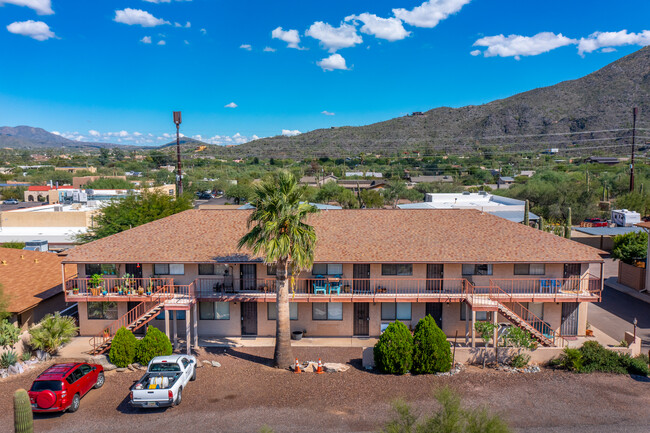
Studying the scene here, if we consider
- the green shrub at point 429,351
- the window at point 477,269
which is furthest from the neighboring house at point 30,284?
the window at point 477,269

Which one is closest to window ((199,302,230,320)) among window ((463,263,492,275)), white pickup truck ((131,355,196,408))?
white pickup truck ((131,355,196,408))

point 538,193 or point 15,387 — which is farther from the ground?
point 538,193

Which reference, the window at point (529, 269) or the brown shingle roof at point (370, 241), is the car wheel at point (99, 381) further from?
the window at point (529, 269)

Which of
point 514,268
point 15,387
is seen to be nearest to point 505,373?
point 514,268

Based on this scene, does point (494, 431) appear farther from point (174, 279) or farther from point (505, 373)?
point (174, 279)

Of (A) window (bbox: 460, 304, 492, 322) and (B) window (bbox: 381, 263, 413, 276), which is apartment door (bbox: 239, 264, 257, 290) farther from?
(A) window (bbox: 460, 304, 492, 322)

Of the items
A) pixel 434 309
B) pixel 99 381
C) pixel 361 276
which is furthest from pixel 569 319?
pixel 99 381

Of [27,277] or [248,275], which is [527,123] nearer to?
[248,275]
